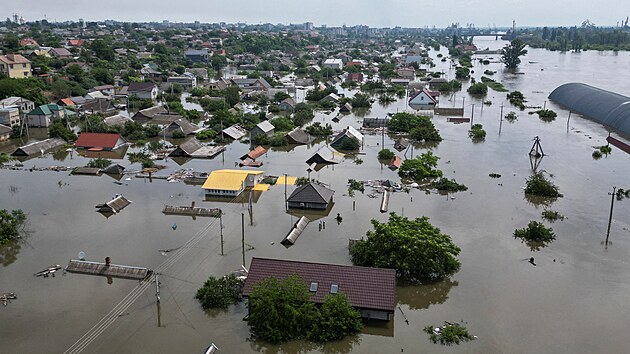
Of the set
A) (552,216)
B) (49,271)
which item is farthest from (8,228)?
(552,216)

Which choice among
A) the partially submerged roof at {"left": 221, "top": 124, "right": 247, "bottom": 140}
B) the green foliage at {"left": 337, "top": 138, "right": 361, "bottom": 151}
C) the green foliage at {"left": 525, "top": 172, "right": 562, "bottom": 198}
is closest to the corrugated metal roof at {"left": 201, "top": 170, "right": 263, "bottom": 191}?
the green foliage at {"left": 337, "top": 138, "right": 361, "bottom": 151}

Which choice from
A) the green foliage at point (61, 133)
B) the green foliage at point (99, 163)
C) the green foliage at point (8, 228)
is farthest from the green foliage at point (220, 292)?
the green foliage at point (61, 133)

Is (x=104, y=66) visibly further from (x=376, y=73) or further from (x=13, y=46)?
(x=376, y=73)

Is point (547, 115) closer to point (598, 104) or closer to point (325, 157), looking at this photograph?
point (598, 104)

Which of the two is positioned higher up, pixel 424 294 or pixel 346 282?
pixel 346 282

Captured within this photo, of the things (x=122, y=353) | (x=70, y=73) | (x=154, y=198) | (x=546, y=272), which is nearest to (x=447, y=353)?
(x=546, y=272)
